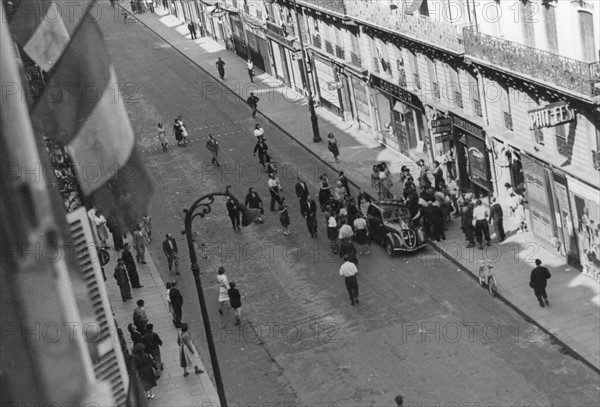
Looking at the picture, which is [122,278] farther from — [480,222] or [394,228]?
[480,222]

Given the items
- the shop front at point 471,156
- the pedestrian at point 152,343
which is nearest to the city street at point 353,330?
the pedestrian at point 152,343

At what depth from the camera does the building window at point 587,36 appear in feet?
92.2

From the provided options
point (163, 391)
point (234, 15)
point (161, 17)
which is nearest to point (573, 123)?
point (163, 391)

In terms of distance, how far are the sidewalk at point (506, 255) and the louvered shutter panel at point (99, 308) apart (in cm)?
2114

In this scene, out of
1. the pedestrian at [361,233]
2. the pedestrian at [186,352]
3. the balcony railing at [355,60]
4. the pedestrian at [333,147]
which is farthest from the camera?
the balcony railing at [355,60]

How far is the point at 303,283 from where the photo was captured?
3291 cm

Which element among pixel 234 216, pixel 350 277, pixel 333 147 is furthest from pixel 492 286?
pixel 333 147

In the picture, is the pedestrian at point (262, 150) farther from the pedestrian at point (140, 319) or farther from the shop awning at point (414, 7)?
the pedestrian at point (140, 319)

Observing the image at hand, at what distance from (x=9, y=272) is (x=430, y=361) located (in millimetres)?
22763

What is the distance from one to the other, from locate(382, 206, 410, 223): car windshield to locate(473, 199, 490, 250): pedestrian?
2.17 metres

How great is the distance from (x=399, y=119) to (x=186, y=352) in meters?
19.9

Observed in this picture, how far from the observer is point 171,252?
113 feet

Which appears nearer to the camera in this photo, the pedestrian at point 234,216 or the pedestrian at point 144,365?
the pedestrian at point 144,365

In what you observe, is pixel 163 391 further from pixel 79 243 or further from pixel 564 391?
pixel 79 243
